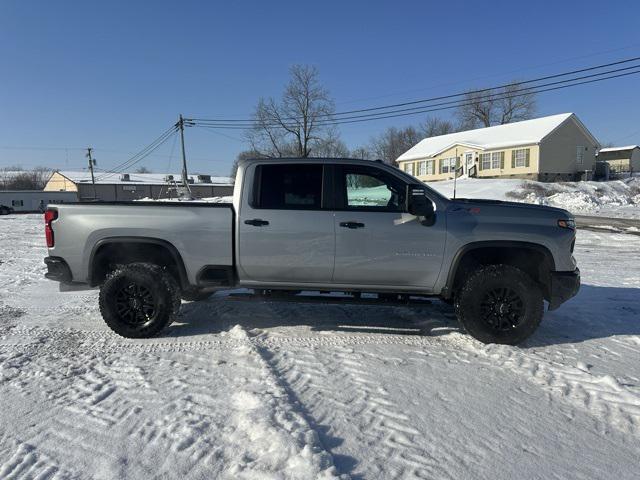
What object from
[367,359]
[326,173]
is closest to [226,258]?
[326,173]

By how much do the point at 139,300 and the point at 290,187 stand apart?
2108 millimetres

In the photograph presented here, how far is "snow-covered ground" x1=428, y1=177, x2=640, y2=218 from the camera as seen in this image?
2755 centimetres

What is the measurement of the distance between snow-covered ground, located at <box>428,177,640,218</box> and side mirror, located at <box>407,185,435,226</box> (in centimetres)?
2389

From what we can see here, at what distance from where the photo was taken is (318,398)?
143 inches

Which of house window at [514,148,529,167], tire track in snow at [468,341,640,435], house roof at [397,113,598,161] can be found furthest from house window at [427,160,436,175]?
tire track in snow at [468,341,640,435]

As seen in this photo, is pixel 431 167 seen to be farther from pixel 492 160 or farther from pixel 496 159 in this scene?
pixel 496 159

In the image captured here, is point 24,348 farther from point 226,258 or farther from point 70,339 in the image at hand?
point 226,258

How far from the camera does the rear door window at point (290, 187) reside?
4961 mm

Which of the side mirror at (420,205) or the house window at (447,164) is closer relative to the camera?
the side mirror at (420,205)

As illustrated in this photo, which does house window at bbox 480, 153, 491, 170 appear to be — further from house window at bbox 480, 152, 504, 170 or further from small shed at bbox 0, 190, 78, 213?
small shed at bbox 0, 190, 78, 213

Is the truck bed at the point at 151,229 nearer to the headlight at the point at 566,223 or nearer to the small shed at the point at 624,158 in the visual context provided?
the headlight at the point at 566,223

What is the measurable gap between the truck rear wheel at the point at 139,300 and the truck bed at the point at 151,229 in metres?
0.31

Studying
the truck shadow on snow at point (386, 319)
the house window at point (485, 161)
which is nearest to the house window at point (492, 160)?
the house window at point (485, 161)

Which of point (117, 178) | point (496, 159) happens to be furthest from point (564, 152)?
point (117, 178)
